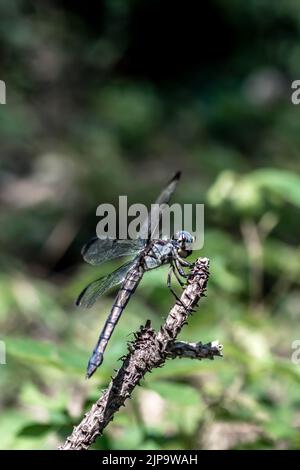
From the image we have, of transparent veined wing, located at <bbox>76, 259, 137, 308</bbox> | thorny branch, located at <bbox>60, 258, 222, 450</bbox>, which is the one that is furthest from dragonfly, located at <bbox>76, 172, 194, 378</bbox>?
thorny branch, located at <bbox>60, 258, 222, 450</bbox>

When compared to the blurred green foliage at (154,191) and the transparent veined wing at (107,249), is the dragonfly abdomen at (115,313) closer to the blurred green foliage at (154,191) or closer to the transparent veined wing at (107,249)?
the transparent veined wing at (107,249)

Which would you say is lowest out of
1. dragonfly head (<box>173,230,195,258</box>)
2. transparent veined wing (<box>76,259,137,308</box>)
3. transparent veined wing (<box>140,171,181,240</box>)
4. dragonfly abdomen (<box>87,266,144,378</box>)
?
dragonfly abdomen (<box>87,266,144,378</box>)

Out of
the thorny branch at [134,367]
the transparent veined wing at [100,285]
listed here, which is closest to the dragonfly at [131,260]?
the transparent veined wing at [100,285]

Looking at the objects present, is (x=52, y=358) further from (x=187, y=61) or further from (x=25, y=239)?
(x=187, y=61)

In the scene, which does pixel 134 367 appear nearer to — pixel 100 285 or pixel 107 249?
pixel 100 285

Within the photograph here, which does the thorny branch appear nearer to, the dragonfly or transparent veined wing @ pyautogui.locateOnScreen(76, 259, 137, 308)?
the dragonfly

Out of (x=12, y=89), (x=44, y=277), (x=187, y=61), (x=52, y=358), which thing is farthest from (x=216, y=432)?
(x=187, y=61)
